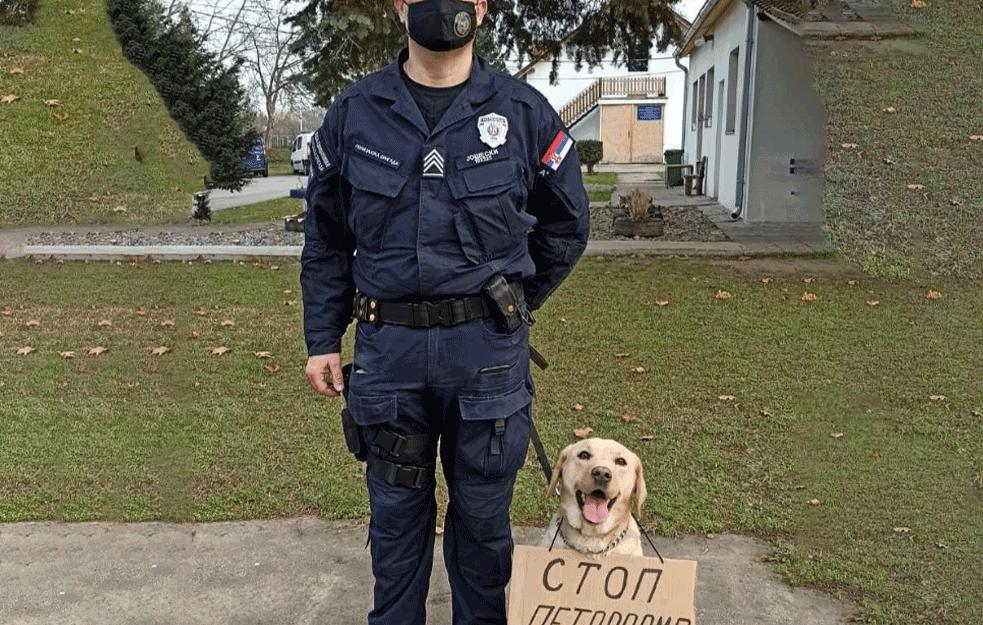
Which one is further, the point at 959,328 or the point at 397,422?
the point at 959,328

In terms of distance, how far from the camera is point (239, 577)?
347cm

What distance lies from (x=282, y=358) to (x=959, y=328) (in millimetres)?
5465

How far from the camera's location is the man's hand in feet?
9.06

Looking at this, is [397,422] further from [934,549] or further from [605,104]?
[605,104]

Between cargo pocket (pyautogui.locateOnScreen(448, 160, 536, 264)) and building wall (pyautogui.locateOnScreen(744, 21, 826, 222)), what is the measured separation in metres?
11.0

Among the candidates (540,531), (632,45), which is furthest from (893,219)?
(540,531)

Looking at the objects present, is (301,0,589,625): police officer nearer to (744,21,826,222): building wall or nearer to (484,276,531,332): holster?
(484,276,531,332): holster

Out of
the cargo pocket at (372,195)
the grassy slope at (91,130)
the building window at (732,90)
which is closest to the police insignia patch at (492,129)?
the cargo pocket at (372,195)

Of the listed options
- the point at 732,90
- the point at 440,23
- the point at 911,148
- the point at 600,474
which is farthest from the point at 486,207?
the point at 732,90

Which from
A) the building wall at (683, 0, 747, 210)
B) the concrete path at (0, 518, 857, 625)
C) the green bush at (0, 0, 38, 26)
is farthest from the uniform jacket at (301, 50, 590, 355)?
the green bush at (0, 0, 38, 26)

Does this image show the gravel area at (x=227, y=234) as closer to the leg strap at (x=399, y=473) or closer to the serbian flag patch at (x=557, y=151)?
the leg strap at (x=399, y=473)

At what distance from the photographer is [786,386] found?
579 centimetres

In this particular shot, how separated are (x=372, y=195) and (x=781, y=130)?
39.1ft

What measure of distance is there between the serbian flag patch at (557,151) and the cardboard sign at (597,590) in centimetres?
115
